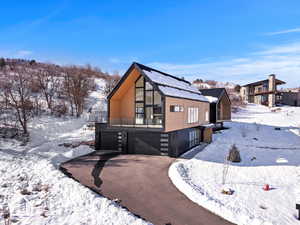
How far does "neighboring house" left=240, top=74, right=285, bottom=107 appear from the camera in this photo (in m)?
43.6

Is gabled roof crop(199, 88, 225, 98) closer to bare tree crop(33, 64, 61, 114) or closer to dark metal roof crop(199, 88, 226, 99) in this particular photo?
dark metal roof crop(199, 88, 226, 99)

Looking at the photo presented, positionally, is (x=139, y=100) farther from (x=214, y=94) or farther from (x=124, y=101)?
(x=214, y=94)

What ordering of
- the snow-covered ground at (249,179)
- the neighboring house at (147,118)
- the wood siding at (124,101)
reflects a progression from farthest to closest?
the wood siding at (124,101), the neighboring house at (147,118), the snow-covered ground at (249,179)

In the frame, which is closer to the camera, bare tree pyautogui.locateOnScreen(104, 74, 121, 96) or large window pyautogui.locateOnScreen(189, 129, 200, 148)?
large window pyautogui.locateOnScreen(189, 129, 200, 148)

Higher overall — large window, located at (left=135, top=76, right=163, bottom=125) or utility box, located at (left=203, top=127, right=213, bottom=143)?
large window, located at (left=135, top=76, right=163, bottom=125)

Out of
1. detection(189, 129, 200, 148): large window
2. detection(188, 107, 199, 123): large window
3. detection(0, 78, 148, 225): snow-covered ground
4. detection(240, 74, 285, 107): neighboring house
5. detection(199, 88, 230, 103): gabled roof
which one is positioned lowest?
detection(0, 78, 148, 225): snow-covered ground

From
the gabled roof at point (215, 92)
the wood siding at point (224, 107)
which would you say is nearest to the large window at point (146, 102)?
the gabled roof at point (215, 92)

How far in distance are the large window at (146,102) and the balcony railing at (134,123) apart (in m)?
0.35

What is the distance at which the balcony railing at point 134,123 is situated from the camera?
15111mm

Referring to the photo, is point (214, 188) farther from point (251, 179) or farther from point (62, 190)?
point (62, 190)

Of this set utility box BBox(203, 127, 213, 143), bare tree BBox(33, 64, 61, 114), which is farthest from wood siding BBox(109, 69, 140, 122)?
bare tree BBox(33, 64, 61, 114)

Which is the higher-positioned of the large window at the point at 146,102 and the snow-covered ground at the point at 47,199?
the large window at the point at 146,102

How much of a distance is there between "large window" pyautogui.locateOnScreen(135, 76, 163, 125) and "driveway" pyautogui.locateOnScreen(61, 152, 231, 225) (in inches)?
138

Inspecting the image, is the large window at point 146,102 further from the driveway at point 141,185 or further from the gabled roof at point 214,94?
the gabled roof at point 214,94
